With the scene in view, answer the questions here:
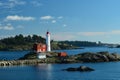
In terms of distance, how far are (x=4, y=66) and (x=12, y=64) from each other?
353 centimetres

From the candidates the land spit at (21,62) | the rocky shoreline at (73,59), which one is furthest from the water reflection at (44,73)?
the rocky shoreline at (73,59)

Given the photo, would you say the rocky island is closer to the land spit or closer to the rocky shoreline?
the rocky shoreline

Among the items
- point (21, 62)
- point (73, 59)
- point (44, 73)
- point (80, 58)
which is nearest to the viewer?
point (44, 73)

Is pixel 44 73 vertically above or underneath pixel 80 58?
underneath

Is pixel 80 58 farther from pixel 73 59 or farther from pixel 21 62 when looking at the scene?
pixel 21 62

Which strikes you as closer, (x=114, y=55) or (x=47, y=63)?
(x=47, y=63)

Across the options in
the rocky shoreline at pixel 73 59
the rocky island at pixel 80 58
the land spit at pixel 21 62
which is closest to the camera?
the land spit at pixel 21 62

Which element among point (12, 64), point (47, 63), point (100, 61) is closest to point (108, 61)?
point (100, 61)

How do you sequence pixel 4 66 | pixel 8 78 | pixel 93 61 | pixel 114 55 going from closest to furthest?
1. pixel 8 78
2. pixel 4 66
3. pixel 93 61
4. pixel 114 55

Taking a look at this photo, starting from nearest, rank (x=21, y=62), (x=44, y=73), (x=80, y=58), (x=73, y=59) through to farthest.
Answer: (x=44, y=73), (x=21, y=62), (x=73, y=59), (x=80, y=58)

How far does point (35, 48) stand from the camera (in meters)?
125

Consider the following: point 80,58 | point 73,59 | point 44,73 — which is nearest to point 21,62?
point 73,59

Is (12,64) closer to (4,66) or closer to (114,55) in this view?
(4,66)

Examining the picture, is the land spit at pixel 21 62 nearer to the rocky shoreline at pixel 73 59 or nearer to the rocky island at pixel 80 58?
the rocky shoreline at pixel 73 59
